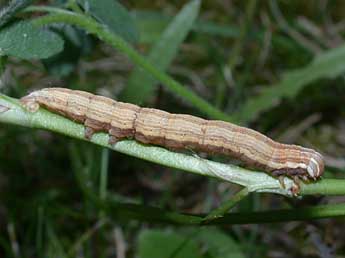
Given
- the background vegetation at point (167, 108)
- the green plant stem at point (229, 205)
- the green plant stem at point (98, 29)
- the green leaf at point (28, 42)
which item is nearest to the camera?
the green plant stem at point (229, 205)

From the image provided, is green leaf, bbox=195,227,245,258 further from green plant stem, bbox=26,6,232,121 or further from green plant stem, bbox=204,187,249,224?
green plant stem, bbox=204,187,249,224

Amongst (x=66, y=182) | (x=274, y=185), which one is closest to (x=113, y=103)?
(x=274, y=185)

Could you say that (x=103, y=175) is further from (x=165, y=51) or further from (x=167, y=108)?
(x=167, y=108)

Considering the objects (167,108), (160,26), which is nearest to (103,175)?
(167,108)

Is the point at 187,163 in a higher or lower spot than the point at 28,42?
lower

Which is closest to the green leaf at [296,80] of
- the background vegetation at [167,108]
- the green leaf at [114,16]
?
the background vegetation at [167,108]

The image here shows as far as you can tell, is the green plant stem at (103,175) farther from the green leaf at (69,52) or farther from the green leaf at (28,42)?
the green leaf at (28,42)

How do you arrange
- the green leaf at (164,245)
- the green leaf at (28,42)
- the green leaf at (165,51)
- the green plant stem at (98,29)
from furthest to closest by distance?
the green leaf at (165,51) → the green leaf at (164,245) → the green plant stem at (98,29) → the green leaf at (28,42)
